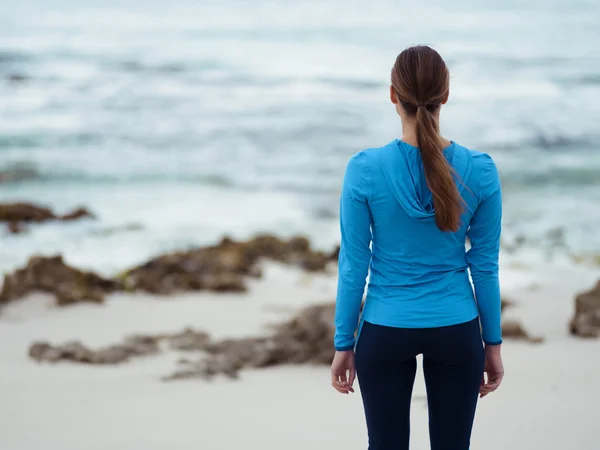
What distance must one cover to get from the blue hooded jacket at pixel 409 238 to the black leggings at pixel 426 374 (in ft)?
0.12

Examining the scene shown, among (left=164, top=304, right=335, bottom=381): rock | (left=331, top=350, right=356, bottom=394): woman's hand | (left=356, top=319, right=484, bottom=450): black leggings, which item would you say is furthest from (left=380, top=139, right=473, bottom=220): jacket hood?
(left=164, top=304, right=335, bottom=381): rock

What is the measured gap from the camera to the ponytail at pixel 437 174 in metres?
1.93

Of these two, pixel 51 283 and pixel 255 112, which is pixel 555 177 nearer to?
pixel 255 112

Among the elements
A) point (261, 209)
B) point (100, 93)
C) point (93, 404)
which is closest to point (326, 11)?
point (100, 93)

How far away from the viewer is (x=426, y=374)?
83.0 inches

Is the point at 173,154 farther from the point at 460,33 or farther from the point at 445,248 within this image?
the point at 445,248

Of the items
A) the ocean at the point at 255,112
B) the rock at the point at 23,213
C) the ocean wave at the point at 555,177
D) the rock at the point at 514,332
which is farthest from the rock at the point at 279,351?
the ocean wave at the point at 555,177

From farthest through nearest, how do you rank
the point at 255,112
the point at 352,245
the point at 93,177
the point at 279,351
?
the point at 255,112
the point at 93,177
the point at 279,351
the point at 352,245

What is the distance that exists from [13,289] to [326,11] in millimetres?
19422

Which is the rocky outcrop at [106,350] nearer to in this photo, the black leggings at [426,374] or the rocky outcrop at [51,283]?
the rocky outcrop at [51,283]

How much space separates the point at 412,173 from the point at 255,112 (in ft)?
51.7

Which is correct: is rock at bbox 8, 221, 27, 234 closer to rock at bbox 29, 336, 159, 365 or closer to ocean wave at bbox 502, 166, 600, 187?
rock at bbox 29, 336, 159, 365

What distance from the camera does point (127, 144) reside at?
16156mm

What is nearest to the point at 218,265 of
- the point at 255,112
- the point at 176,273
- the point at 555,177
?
the point at 176,273
